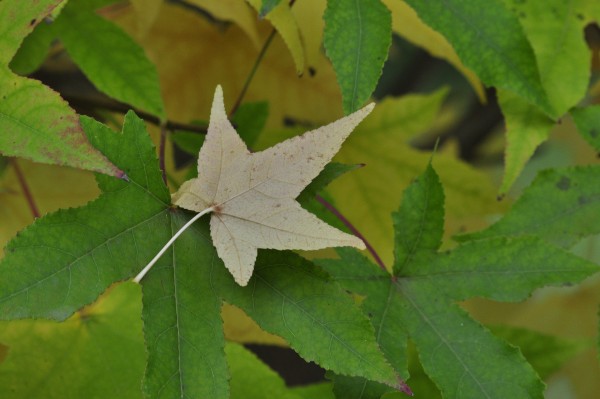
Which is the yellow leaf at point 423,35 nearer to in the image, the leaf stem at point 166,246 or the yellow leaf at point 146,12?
the yellow leaf at point 146,12

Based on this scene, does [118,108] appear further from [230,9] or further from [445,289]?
[445,289]

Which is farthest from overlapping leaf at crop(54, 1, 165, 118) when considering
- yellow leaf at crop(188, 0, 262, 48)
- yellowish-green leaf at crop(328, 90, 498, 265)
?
yellowish-green leaf at crop(328, 90, 498, 265)

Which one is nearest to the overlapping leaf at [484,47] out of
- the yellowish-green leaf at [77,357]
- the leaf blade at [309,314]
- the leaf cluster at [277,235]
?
the leaf cluster at [277,235]

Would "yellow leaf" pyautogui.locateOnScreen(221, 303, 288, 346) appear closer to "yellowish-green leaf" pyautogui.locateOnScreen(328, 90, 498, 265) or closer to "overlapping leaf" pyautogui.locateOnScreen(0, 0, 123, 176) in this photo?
"yellowish-green leaf" pyautogui.locateOnScreen(328, 90, 498, 265)

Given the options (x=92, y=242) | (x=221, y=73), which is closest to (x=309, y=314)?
(x=92, y=242)

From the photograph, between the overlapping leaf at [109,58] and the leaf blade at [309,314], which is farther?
the overlapping leaf at [109,58]
